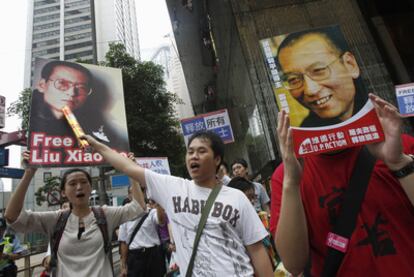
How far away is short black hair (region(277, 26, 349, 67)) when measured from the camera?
1.43 meters

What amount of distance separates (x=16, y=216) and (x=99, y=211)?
1.98 ft

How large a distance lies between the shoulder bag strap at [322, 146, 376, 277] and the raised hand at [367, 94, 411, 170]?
60mm

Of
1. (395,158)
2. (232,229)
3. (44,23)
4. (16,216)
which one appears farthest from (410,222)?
(44,23)

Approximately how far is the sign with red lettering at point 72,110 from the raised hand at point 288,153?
206cm

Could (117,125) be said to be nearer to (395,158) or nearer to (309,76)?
(309,76)

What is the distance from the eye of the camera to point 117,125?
10.2 feet

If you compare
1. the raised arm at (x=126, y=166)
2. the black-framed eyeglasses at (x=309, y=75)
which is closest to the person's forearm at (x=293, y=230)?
the black-framed eyeglasses at (x=309, y=75)

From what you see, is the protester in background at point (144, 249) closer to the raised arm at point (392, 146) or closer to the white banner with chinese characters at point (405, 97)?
the raised arm at point (392, 146)

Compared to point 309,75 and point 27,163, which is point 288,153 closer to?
point 309,75

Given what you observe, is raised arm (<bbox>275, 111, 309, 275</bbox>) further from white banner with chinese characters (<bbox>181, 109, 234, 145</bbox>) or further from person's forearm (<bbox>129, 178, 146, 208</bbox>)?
white banner with chinese characters (<bbox>181, 109, 234, 145</bbox>)

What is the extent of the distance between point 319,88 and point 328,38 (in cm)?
26

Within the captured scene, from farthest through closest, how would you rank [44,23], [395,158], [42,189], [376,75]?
[44,23]
[42,189]
[376,75]
[395,158]

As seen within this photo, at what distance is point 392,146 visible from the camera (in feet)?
3.84

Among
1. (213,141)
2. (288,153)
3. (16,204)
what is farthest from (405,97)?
(16,204)
